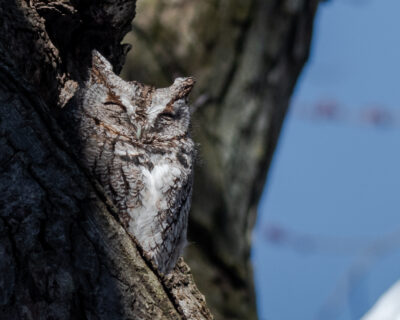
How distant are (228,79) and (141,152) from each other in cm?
174

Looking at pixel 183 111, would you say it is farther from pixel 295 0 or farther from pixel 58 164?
pixel 295 0

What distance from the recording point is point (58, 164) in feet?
5.45

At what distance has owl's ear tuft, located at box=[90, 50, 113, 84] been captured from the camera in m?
2.72

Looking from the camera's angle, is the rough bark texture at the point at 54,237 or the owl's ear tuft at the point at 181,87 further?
the owl's ear tuft at the point at 181,87

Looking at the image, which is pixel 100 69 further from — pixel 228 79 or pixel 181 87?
pixel 228 79

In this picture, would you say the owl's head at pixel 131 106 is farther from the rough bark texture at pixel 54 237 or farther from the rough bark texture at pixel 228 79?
the rough bark texture at pixel 228 79

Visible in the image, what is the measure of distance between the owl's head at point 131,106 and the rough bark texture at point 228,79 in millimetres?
1281

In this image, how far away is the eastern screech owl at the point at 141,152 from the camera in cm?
251

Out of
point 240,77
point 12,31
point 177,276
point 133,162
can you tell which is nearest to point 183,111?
point 133,162

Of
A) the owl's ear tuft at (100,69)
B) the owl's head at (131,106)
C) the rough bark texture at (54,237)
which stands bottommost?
the rough bark texture at (54,237)

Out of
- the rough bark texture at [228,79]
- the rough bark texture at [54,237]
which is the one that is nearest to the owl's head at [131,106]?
the rough bark texture at [54,237]

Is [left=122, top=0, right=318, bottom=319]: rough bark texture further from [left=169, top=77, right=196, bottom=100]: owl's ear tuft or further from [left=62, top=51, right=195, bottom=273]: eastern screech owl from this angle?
[left=62, top=51, right=195, bottom=273]: eastern screech owl

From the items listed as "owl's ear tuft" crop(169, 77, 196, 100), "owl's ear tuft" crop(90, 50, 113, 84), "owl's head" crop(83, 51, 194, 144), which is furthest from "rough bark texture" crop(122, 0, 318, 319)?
"owl's ear tuft" crop(90, 50, 113, 84)

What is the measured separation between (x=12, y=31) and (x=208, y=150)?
2.33 meters
